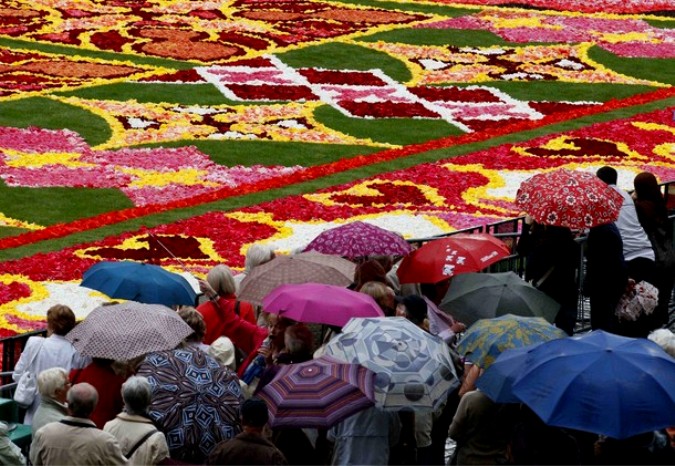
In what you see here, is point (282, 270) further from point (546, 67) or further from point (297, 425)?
point (546, 67)

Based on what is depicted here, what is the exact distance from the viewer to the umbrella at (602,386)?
1124 cm

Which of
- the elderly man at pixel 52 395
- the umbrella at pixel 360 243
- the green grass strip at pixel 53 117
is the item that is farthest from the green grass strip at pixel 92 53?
the elderly man at pixel 52 395

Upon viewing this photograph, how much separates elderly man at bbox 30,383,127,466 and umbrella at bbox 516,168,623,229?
5.53 meters

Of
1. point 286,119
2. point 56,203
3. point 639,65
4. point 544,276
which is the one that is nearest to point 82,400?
point 544,276

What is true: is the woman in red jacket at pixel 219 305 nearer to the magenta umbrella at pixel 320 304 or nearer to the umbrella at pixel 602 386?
the magenta umbrella at pixel 320 304

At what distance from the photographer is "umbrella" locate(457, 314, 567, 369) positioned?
12.8m

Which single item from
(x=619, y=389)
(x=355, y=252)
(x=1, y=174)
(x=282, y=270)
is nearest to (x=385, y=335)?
(x=619, y=389)

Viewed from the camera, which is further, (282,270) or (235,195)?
(235,195)

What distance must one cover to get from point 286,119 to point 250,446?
2237 centimetres

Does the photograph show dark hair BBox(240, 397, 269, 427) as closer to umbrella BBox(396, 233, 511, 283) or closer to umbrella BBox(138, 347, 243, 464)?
umbrella BBox(138, 347, 243, 464)

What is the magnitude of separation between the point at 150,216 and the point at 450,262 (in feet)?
33.7

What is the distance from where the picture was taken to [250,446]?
10945 mm

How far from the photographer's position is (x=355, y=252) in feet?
53.9

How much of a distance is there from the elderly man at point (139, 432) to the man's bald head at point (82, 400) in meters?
0.35
